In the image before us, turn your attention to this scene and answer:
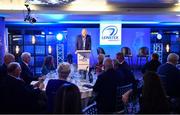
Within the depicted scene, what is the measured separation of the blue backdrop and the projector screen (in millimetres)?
832

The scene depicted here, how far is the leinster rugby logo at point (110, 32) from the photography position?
46.1 feet

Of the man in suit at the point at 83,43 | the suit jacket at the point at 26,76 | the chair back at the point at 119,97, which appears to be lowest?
the chair back at the point at 119,97

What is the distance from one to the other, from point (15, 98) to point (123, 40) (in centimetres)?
1155

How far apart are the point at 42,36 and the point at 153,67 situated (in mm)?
8596

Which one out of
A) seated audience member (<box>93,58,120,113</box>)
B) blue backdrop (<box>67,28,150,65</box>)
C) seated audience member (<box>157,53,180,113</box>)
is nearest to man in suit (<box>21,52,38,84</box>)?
seated audience member (<box>93,58,120,113</box>)

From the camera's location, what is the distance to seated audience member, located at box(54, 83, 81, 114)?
2.95 metres

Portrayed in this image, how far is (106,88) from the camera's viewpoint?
5062 millimetres

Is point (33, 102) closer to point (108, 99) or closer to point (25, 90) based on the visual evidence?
point (25, 90)

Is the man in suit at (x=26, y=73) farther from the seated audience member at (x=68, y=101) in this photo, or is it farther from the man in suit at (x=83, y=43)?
the man in suit at (x=83, y=43)

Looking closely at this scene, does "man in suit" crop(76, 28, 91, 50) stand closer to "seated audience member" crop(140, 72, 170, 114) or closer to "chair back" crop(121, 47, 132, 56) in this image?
"chair back" crop(121, 47, 132, 56)

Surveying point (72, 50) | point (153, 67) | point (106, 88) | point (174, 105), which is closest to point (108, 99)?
point (106, 88)

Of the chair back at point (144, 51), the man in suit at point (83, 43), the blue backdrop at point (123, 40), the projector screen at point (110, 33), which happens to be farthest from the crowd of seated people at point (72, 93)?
the blue backdrop at point (123, 40)

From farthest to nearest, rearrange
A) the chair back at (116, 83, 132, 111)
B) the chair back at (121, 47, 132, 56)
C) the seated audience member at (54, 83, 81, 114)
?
the chair back at (121, 47, 132, 56)
the chair back at (116, 83, 132, 111)
the seated audience member at (54, 83, 81, 114)

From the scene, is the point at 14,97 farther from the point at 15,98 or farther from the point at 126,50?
the point at 126,50
